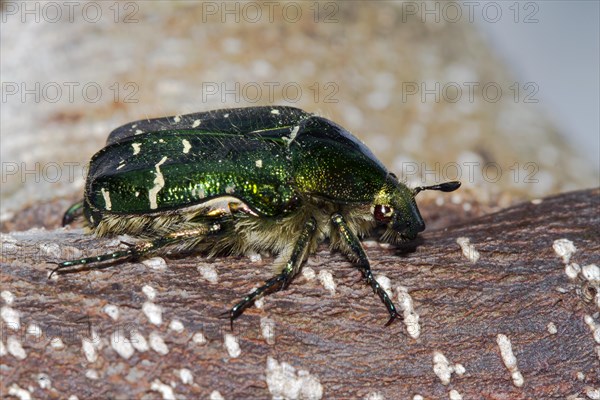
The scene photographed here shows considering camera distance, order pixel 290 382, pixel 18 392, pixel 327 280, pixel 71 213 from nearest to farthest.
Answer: pixel 18 392 → pixel 290 382 → pixel 327 280 → pixel 71 213

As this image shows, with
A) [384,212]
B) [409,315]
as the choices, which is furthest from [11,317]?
[384,212]

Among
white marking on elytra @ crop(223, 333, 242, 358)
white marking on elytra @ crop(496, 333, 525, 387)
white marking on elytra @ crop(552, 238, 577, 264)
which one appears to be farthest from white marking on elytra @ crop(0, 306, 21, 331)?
white marking on elytra @ crop(552, 238, 577, 264)

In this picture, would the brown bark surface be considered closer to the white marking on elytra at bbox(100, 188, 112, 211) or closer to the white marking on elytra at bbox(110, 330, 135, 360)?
the white marking on elytra at bbox(110, 330, 135, 360)

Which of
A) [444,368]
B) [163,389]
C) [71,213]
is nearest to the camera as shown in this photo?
[163,389]

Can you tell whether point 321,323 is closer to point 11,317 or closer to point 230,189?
point 230,189

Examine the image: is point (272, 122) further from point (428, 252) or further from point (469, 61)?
point (469, 61)

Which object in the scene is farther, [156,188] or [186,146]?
[186,146]

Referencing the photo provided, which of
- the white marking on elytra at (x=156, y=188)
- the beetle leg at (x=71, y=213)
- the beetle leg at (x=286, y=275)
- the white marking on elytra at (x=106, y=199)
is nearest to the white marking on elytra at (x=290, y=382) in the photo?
the beetle leg at (x=286, y=275)
